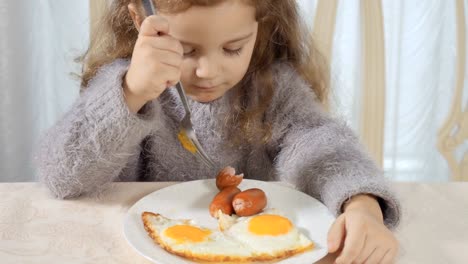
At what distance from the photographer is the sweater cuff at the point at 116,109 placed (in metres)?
0.95

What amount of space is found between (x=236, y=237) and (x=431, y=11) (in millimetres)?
1355

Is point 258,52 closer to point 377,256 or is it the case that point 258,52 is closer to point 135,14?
point 135,14

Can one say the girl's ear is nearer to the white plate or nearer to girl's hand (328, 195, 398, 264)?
the white plate

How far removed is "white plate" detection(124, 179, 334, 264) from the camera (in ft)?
2.51

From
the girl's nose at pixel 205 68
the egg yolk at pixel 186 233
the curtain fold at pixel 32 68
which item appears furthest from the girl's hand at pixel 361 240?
the curtain fold at pixel 32 68

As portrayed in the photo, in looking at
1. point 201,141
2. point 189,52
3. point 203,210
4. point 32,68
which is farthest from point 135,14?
point 32,68

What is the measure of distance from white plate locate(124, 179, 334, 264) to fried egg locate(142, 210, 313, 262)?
0.04ft

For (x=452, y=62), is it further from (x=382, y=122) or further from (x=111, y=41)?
(x=111, y=41)

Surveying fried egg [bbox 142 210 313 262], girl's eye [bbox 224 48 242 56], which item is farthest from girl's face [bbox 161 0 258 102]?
fried egg [bbox 142 210 313 262]

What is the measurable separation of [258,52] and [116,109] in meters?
0.37

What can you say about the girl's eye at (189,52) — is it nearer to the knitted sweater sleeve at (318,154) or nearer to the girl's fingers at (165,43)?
the girl's fingers at (165,43)

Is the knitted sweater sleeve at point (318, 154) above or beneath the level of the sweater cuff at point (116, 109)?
beneath

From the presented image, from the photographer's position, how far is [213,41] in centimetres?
96

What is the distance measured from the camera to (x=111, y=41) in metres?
1.22
